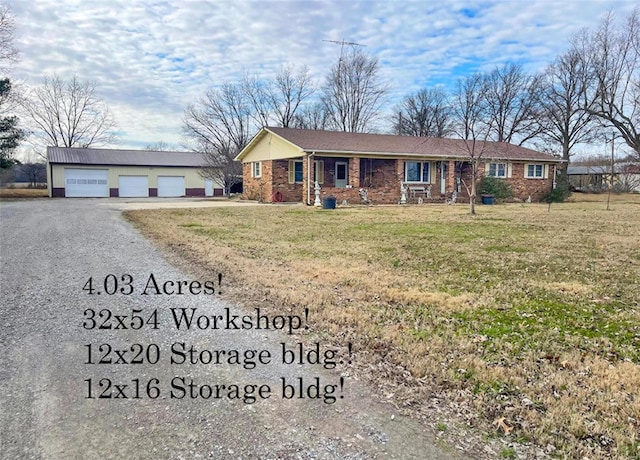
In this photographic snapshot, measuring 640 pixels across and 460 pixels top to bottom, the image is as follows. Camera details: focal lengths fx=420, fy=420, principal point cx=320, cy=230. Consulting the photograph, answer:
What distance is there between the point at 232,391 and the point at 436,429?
4.13 feet

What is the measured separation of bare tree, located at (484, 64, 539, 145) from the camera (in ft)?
123

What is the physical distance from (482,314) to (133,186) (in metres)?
35.4

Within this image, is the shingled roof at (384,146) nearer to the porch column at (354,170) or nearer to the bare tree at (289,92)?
the porch column at (354,170)

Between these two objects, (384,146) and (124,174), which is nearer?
(384,146)

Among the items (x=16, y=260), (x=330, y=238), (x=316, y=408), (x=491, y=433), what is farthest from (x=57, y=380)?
(x=330, y=238)

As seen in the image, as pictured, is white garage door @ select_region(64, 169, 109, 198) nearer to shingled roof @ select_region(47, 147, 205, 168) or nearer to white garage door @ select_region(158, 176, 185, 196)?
shingled roof @ select_region(47, 147, 205, 168)

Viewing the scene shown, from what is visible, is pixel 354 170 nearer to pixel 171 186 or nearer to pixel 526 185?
pixel 526 185

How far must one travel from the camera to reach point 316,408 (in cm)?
251

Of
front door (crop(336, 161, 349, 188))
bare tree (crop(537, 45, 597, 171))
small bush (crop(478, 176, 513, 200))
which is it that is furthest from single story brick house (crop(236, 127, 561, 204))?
bare tree (crop(537, 45, 597, 171))

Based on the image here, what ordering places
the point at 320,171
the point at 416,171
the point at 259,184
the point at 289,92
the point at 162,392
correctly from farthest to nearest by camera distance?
the point at 289,92
the point at 259,184
the point at 416,171
the point at 320,171
the point at 162,392

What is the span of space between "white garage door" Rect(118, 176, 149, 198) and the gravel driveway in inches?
1281

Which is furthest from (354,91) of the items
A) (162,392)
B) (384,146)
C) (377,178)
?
(162,392)

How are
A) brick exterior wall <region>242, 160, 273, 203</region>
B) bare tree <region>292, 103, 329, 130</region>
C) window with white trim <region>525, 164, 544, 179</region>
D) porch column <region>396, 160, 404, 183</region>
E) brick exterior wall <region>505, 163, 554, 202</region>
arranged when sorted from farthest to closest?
bare tree <region>292, 103, 329, 130</region>
window with white trim <region>525, 164, 544, 179</region>
brick exterior wall <region>505, 163, 554, 202</region>
brick exterior wall <region>242, 160, 273, 203</region>
porch column <region>396, 160, 404, 183</region>

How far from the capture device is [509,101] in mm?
38469
